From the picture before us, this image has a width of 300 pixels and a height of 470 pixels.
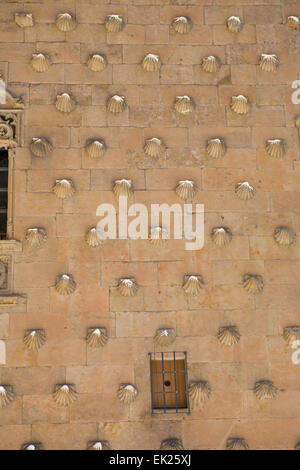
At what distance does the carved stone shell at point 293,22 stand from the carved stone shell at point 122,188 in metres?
4.77

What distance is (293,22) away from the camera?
1405 centimetres

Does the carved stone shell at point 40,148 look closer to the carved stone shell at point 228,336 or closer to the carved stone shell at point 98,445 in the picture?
the carved stone shell at point 228,336

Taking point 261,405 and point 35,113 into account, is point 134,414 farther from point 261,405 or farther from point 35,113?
point 35,113

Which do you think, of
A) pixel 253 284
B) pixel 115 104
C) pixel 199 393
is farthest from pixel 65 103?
pixel 199 393

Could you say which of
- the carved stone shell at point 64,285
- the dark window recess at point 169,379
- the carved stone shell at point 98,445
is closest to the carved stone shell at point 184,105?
the carved stone shell at point 64,285

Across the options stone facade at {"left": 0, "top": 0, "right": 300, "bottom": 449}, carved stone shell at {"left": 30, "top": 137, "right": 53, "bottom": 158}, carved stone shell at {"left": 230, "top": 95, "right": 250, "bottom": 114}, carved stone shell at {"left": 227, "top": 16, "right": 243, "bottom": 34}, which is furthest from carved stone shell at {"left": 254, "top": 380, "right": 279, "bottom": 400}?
carved stone shell at {"left": 227, "top": 16, "right": 243, "bottom": 34}

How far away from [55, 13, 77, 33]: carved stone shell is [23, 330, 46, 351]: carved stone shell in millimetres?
5948

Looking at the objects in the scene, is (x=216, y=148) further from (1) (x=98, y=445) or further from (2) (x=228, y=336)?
(1) (x=98, y=445)

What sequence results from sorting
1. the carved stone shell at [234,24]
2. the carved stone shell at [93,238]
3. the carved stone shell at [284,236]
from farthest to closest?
the carved stone shell at [234,24], the carved stone shell at [284,236], the carved stone shell at [93,238]

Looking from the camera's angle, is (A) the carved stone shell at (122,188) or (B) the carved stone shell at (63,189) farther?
(A) the carved stone shell at (122,188)

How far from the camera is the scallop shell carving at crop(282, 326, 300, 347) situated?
39.8 feet

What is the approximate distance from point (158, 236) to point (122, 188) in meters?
1.10

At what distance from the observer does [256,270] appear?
1255 centimetres

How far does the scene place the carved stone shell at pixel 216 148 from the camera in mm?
13000
